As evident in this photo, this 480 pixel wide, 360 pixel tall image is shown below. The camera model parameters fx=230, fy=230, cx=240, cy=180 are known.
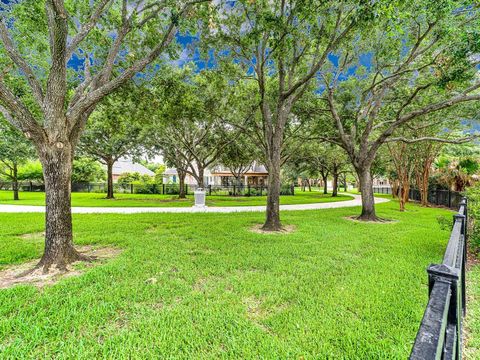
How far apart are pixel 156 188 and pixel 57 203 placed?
23388mm

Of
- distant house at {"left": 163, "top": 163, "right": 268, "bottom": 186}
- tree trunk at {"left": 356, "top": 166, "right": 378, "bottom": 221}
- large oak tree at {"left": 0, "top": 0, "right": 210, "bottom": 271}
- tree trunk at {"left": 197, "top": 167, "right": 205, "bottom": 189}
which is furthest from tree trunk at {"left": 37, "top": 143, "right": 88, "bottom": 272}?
distant house at {"left": 163, "top": 163, "right": 268, "bottom": 186}

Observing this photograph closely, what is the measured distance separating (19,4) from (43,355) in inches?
300

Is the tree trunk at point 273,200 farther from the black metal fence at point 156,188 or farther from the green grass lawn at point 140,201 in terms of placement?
the black metal fence at point 156,188

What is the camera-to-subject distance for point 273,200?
800 cm

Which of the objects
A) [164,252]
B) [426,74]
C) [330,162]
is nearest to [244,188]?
[330,162]

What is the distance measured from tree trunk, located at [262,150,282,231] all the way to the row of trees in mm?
35

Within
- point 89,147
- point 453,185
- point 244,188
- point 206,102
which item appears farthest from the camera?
point 244,188

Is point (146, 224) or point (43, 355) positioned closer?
point (43, 355)

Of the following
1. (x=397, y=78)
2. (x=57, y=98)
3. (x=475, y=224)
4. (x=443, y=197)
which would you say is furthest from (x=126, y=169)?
(x=475, y=224)

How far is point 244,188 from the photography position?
26.4 meters

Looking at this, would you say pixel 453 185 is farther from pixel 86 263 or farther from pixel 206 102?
pixel 86 263

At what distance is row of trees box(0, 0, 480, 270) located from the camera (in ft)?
14.0

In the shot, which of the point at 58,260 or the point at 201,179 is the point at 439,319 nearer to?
the point at 58,260

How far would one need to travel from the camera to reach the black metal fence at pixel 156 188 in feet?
85.9
